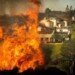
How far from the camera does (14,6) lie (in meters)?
5.65

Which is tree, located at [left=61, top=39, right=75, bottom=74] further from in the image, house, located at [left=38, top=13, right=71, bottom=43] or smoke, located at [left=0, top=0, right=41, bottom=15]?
smoke, located at [left=0, top=0, right=41, bottom=15]

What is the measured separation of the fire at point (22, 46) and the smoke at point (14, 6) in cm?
11

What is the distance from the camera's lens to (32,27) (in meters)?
5.68

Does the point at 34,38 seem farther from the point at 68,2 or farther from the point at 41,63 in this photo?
the point at 68,2

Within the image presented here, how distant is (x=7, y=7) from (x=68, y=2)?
151cm

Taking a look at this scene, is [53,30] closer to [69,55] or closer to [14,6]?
[69,55]

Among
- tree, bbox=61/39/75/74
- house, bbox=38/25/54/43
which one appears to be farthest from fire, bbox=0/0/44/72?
tree, bbox=61/39/75/74

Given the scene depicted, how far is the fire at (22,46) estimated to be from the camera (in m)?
5.64

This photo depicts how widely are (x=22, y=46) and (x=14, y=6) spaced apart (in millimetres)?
1002

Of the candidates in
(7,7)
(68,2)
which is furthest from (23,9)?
(68,2)

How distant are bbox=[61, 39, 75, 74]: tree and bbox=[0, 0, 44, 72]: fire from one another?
0.55 m

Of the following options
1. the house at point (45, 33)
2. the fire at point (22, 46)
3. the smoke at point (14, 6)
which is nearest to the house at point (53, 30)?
the house at point (45, 33)

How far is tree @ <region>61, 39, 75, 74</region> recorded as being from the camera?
561 cm

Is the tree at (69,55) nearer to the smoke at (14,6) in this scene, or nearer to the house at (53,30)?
the house at (53,30)
